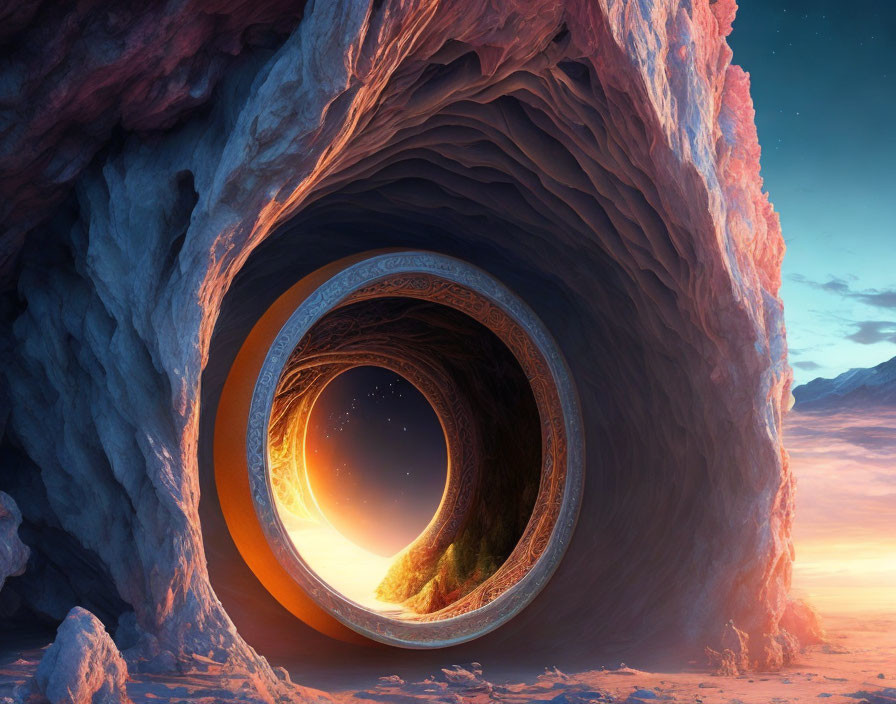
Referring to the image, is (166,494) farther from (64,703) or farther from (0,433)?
(0,433)

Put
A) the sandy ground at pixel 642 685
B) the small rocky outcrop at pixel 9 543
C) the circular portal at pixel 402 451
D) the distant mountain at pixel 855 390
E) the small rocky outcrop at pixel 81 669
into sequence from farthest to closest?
the distant mountain at pixel 855 390 < the circular portal at pixel 402 451 < the sandy ground at pixel 642 685 < the small rocky outcrop at pixel 9 543 < the small rocky outcrop at pixel 81 669

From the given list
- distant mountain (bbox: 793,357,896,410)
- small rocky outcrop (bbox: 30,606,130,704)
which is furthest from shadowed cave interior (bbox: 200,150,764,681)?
distant mountain (bbox: 793,357,896,410)

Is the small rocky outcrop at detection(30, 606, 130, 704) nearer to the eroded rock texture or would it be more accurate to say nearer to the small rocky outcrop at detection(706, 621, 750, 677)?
the eroded rock texture

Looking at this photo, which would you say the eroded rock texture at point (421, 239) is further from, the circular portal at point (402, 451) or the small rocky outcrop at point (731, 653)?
the circular portal at point (402, 451)

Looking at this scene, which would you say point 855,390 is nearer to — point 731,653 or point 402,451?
point 402,451

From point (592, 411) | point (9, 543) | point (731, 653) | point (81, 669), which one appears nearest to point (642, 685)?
point (731, 653)

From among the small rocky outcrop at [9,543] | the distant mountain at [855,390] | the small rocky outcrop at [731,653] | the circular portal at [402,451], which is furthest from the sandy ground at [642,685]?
the distant mountain at [855,390]
